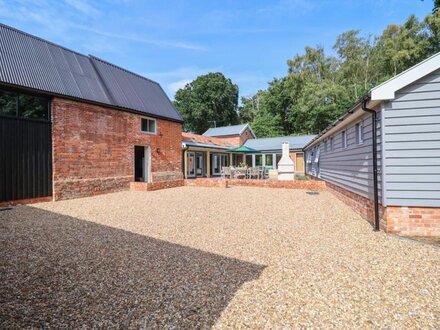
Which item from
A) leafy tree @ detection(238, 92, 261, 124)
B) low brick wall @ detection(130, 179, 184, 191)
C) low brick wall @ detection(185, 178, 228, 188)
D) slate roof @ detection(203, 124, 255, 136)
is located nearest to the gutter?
low brick wall @ detection(185, 178, 228, 188)

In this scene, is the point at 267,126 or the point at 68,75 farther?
the point at 267,126

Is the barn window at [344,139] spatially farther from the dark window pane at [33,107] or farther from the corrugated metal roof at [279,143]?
the corrugated metal roof at [279,143]

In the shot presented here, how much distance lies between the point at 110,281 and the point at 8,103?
350 inches

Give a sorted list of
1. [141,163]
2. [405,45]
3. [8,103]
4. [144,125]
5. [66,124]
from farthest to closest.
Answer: [405,45] → [141,163] → [144,125] → [66,124] → [8,103]

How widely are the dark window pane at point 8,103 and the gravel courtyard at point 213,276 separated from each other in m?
4.46

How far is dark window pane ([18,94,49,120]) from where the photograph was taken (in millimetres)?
9312

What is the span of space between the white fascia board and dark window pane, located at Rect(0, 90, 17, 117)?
36.2 ft

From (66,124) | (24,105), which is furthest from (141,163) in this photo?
(24,105)

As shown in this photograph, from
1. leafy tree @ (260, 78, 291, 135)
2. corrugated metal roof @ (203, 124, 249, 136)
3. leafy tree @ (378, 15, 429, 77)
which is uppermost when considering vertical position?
leafy tree @ (378, 15, 429, 77)

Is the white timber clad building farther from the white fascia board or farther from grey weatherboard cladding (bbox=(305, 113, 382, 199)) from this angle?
grey weatherboard cladding (bbox=(305, 113, 382, 199))

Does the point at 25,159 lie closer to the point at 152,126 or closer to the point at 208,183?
the point at 152,126

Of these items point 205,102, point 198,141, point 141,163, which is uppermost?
point 205,102

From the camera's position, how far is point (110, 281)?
337 cm

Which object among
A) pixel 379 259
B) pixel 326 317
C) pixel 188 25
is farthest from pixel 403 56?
pixel 326 317
